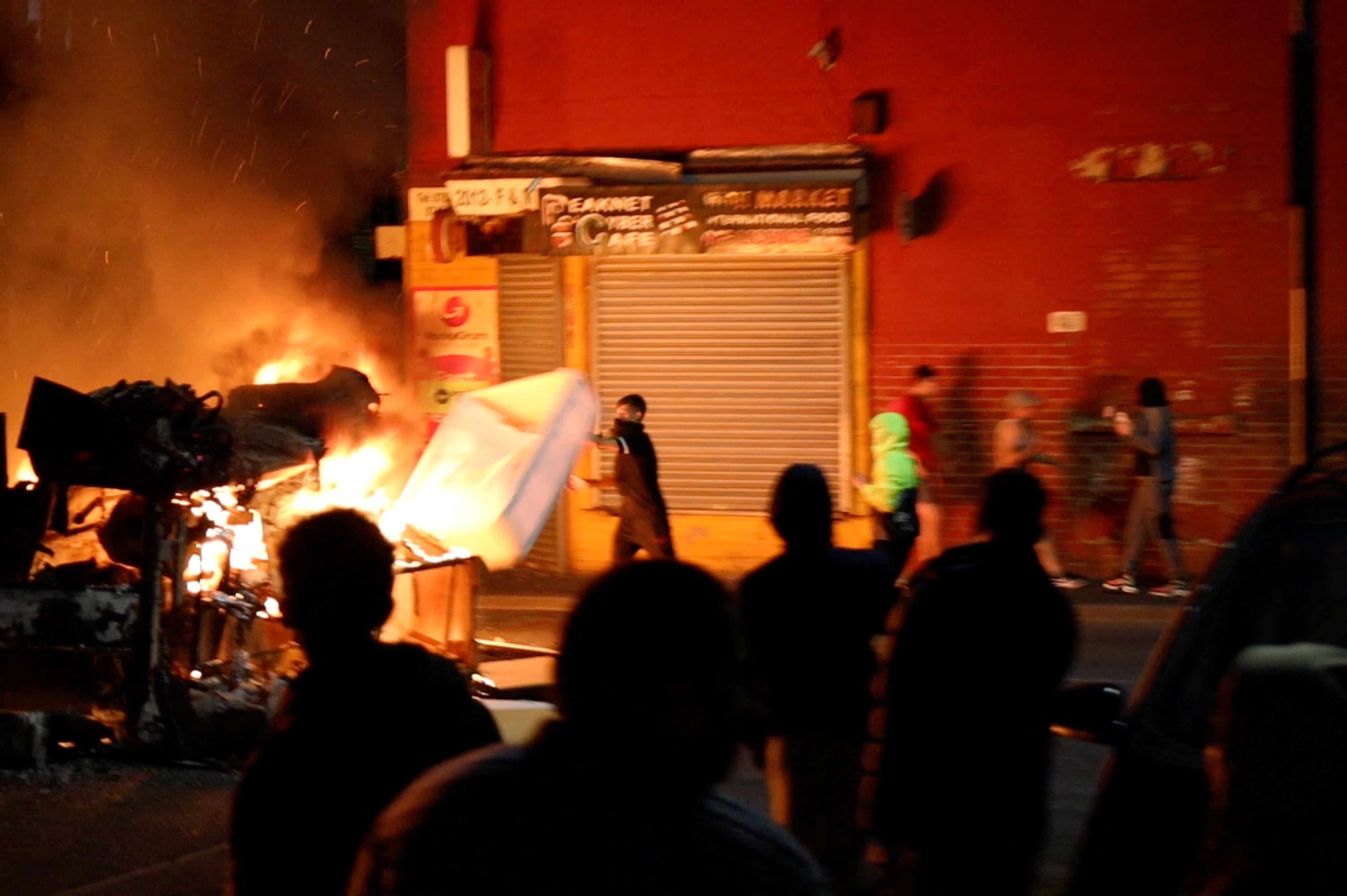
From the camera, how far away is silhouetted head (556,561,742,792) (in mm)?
1889

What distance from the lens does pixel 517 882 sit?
185 cm

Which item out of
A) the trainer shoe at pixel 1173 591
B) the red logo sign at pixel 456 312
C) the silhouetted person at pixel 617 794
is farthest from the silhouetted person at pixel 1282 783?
the red logo sign at pixel 456 312

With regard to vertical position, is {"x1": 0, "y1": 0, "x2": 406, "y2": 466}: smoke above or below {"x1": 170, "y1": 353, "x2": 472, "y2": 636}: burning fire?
above

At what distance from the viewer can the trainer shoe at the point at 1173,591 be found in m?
12.8

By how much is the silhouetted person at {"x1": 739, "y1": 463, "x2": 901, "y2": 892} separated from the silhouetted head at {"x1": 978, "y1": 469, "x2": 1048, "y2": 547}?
47cm

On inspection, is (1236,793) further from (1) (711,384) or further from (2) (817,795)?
(1) (711,384)

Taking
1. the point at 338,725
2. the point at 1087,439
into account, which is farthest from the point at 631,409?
the point at 338,725

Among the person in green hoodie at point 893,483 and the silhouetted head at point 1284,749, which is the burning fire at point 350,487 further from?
the silhouetted head at point 1284,749

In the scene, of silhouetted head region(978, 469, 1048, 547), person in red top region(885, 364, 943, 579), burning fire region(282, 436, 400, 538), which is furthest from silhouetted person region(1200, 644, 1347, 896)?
person in red top region(885, 364, 943, 579)

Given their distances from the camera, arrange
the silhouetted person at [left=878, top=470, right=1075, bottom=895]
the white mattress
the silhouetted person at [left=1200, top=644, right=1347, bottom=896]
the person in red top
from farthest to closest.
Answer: the person in red top, the white mattress, the silhouetted person at [left=878, top=470, right=1075, bottom=895], the silhouetted person at [left=1200, top=644, right=1347, bottom=896]

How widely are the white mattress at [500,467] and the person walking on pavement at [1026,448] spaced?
3.13 m

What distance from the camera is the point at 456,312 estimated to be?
49.1 feet

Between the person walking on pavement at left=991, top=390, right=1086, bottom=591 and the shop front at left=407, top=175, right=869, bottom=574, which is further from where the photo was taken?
the shop front at left=407, top=175, right=869, bottom=574

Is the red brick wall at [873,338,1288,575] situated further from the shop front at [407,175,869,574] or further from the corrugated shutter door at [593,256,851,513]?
the shop front at [407,175,869,574]
